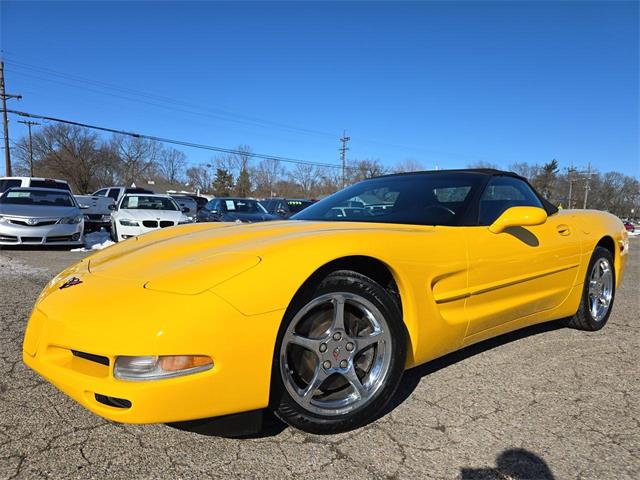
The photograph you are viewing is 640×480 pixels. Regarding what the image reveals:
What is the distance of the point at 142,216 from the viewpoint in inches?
392

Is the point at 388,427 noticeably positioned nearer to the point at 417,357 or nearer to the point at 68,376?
the point at 417,357

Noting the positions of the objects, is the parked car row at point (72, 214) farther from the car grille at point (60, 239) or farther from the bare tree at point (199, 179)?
the bare tree at point (199, 179)

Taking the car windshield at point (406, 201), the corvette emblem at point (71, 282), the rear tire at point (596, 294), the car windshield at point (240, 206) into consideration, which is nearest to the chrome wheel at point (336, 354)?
the car windshield at point (406, 201)

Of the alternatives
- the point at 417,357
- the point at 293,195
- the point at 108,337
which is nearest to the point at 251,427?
the point at 108,337

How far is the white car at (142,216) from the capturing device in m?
9.74

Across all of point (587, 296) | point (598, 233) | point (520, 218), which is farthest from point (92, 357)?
point (598, 233)

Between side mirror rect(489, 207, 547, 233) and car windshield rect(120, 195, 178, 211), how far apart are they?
31.7 ft

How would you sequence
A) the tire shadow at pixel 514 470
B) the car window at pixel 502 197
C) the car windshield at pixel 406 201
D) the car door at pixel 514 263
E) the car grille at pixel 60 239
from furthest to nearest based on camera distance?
the car grille at pixel 60 239
the car window at pixel 502 197
the car windshield at pixel 406 201
the car door at pixel 514 263
the tire shadow at pixel 514 470

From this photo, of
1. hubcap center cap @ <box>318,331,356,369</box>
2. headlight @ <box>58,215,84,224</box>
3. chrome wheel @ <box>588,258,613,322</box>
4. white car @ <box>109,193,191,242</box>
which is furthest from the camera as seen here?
white car @ <box>109,193,191,242</box>

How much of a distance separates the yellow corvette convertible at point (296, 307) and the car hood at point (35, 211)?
7.13m

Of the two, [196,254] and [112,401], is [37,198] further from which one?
[112,401]

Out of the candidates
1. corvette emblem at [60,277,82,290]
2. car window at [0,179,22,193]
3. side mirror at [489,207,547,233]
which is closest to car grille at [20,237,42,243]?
car window at [0,179,22,193]

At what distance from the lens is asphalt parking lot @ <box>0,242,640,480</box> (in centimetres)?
173

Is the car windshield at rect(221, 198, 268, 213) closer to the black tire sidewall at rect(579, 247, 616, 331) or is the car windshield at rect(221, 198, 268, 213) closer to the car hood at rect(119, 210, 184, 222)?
the car hood at rect(119, 210, 184, 222)
